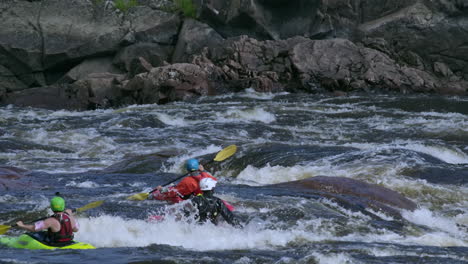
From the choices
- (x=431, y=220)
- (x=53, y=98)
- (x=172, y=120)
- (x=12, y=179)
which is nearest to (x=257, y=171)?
(x=431, y=220)

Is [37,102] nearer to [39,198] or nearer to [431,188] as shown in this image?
[39,198]

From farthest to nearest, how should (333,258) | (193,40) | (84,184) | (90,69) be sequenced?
(90,69) < (193,40) < (84,184) < (333,258)

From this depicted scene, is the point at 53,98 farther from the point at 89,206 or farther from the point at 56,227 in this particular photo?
the point at 56,227

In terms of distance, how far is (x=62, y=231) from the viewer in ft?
19.7

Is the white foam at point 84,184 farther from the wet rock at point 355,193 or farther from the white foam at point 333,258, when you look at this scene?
the white foam at point 333,258

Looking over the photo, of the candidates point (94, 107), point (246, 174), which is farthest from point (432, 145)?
point (94, 107)

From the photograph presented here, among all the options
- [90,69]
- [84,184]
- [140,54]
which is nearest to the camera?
[84,184]

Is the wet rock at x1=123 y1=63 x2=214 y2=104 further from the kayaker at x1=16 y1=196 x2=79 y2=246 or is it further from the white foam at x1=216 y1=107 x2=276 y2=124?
the kayaker at x1=16 y1=196 x2=79 y2=246

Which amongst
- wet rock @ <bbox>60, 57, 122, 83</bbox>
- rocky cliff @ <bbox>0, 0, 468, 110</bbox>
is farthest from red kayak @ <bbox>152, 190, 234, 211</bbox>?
wet rock @ <bbox>60, 57, 122, 83</bbox>

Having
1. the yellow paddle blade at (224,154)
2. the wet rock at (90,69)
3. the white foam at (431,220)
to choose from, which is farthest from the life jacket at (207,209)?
the wet rock at (90,69)

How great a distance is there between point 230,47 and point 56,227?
16.3m

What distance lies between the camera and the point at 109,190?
29.0ft

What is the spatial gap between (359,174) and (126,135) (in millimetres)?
5959

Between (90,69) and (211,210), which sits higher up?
(211,210)
